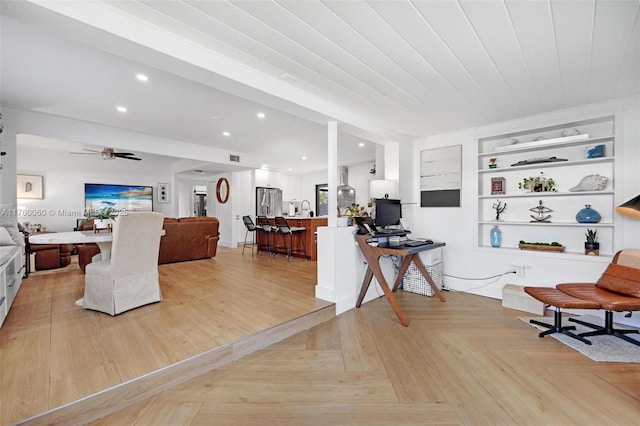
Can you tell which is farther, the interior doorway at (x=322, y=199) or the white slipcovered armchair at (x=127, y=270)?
the interior doorway at (x=322, y=199)

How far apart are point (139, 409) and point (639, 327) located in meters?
4.47

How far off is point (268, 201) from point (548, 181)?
22.0 ft

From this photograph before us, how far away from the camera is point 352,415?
61.1 inches

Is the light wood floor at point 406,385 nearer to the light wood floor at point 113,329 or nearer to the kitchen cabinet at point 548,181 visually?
the light wood floor at point 113,329

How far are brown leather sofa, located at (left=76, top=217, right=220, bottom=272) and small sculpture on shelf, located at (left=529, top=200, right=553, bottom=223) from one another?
549 centimetres

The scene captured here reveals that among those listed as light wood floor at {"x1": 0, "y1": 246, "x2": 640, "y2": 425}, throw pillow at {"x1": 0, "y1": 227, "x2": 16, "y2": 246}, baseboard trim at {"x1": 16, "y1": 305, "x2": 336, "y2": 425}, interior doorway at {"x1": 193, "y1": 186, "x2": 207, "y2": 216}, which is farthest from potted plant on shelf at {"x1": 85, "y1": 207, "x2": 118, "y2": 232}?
interior doorway at {"x1": 193, "y1": 186, "x2": 207, "y2": 216}

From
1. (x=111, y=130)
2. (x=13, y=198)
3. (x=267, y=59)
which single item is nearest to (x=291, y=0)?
(x=267, y=59)

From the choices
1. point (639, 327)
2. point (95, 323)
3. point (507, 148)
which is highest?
point (507, 148)

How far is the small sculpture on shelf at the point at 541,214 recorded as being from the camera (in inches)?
136

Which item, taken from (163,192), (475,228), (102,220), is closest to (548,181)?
(475,228)

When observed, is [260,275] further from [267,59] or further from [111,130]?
[111,130]

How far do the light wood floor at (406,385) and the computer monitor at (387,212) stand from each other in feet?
4.15

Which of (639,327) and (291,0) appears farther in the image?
(639,327)

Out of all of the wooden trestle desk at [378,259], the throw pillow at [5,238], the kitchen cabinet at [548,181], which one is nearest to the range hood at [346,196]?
the kitchen cabinet at [548,181]
